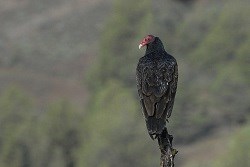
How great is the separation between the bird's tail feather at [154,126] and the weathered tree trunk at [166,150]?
0.13 m

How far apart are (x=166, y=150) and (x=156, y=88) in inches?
89.1

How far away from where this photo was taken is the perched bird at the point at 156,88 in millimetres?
17812

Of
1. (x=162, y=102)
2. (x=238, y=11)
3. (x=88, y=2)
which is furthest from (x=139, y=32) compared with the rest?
(x=162, y=102)

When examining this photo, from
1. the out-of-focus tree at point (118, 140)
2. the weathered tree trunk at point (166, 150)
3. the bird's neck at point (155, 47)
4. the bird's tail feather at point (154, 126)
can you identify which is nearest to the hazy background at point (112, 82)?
the out-of-focus tree at point (118, 140)

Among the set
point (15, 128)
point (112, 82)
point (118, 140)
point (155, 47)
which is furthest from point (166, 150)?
point (112, 82)

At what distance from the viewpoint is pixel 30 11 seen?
130125 millimetres

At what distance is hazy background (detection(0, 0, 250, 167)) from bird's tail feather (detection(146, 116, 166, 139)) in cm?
5399

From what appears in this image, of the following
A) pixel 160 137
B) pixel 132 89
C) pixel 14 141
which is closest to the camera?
pixel 160 137

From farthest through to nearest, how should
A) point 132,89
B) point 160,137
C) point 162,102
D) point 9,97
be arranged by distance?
1. point 132,89
2. point 9,97
3. point 162,102
4. point 160,137

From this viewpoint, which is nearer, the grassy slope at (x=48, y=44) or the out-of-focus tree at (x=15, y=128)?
the out-of-focus tree at (x=15, y=128)

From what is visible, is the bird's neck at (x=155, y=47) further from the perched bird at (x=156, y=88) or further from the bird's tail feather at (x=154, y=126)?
the bird's tail feather at (x=154, y=126)

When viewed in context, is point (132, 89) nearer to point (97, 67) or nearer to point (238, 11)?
point (97, 67)

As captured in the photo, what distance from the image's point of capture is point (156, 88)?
18.4m

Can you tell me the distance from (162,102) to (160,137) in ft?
4.40
